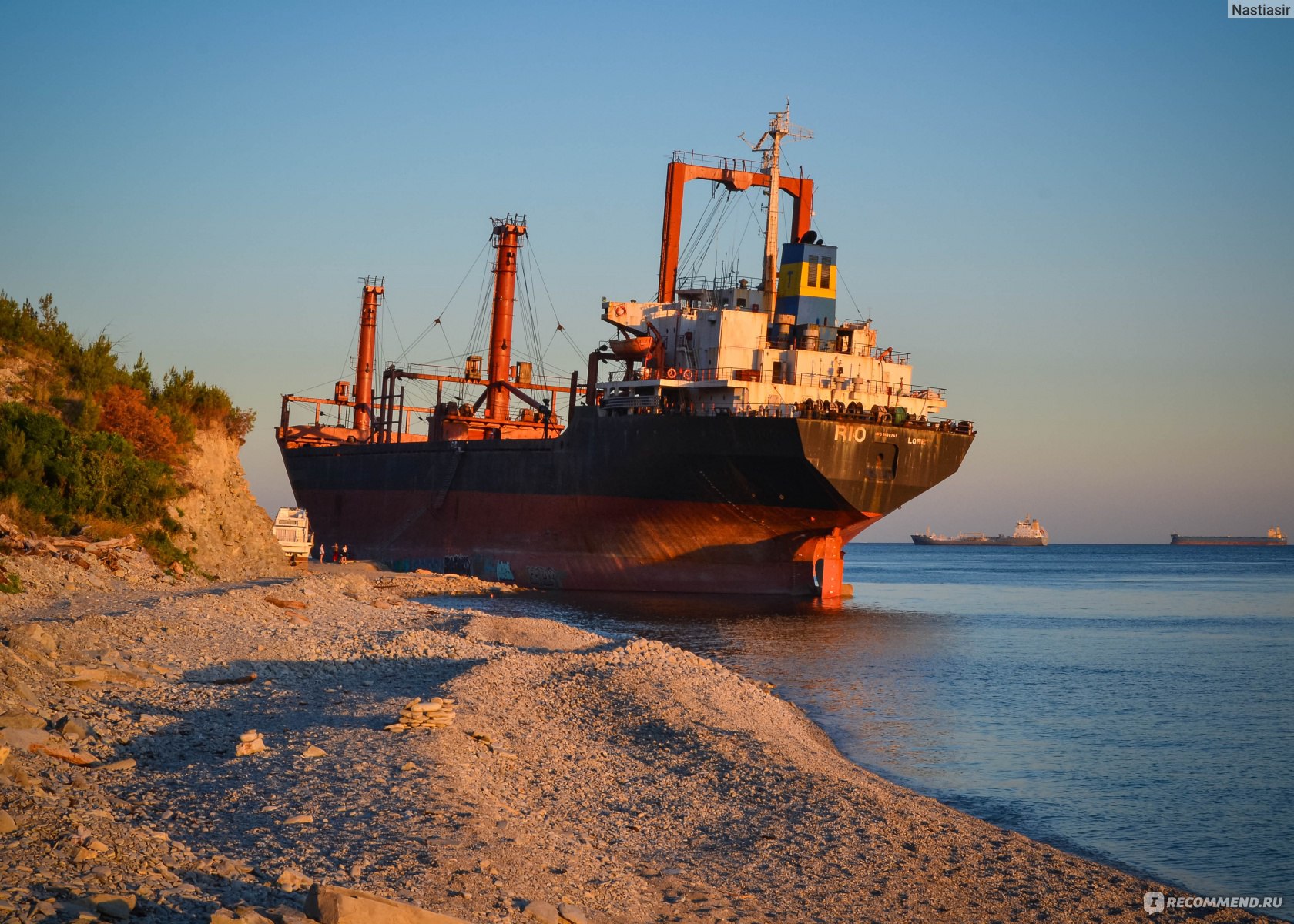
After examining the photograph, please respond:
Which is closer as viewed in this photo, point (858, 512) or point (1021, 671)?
point (1021, 671)

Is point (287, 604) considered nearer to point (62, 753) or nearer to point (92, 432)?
point (92, 432)

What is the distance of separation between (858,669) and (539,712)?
914cm

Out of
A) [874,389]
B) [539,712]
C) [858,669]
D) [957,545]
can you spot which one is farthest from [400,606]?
[957,545]

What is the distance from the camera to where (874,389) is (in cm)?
3134

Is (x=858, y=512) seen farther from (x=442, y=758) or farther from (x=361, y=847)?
(x=361, y=847)

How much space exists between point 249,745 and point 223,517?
16203 mm

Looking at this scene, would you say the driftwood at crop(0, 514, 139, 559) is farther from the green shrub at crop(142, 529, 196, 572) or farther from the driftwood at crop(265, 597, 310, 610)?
the driftwood at crop(265, 597, 310, 610)

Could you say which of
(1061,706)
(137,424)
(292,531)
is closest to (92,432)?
(137,424)

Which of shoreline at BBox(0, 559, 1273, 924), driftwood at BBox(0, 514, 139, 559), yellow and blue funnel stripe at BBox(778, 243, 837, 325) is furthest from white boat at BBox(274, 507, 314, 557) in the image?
shoreline at BBox(0, 559, 1273, 924)

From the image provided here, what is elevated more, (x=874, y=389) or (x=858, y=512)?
(x=874, y=389)

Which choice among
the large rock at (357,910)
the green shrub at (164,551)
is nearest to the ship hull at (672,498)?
the green shrub at (164,551)

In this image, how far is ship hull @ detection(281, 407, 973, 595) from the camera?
27922mm

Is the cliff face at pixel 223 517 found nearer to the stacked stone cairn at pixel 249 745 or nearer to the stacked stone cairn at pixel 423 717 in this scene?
the stacked stone cairn at pixel 423 717

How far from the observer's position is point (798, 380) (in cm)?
3072
